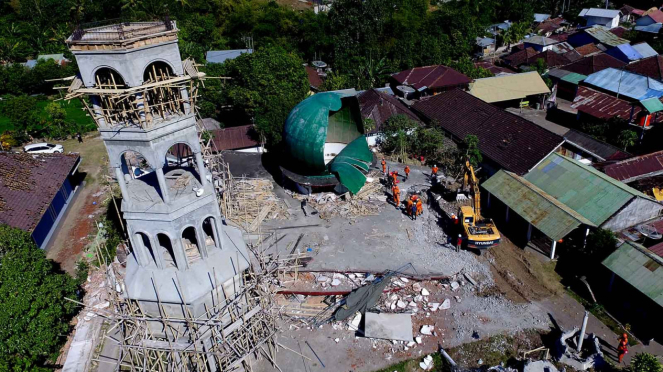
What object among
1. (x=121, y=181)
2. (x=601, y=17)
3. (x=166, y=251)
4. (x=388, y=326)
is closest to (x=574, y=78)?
(x=601, y=17)

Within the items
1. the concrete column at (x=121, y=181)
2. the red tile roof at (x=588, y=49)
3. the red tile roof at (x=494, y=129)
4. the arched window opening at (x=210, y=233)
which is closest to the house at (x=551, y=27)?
the red tile roof at (x=588, y=49)

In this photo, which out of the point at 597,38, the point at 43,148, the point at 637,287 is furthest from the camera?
the point at 597,38

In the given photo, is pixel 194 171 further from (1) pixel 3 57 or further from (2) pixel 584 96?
(1) pixel 3 57

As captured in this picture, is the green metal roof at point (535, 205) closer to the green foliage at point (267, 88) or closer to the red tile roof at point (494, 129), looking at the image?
the red tile roof at point (494, 129)

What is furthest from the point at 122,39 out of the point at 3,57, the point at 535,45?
the point at 3,57

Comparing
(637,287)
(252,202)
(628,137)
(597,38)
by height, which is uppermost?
(597,38)

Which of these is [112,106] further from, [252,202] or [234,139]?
[234,139]
